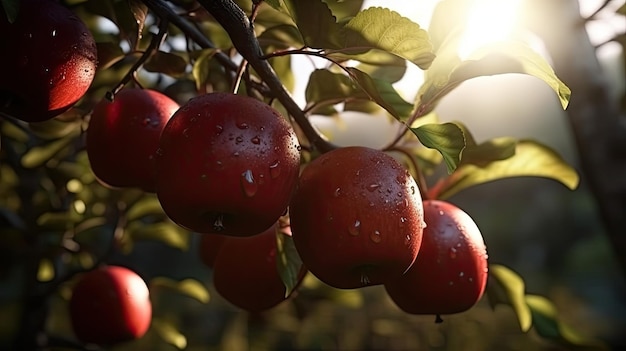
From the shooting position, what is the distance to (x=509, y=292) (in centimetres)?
91

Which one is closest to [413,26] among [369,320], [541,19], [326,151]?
[326,151]

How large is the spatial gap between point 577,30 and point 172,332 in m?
0.88

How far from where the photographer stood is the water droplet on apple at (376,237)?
55 cm

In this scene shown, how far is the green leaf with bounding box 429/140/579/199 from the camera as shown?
836 mm

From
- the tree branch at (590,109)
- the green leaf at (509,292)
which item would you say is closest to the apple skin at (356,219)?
the green leaf at (509,292)

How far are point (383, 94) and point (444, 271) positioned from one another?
18cm

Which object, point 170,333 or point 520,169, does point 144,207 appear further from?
point 520,169

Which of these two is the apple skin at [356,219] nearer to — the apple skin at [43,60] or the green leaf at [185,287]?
the apple skin at [43,60]

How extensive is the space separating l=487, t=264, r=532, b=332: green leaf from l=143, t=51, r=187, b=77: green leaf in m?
0.49

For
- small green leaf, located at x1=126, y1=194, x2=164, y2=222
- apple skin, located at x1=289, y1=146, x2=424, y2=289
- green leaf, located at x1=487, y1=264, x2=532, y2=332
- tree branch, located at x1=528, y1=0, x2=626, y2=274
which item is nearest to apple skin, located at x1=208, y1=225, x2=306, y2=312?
apple skin, located at x1=289, y1=146, x2=424, y2=289

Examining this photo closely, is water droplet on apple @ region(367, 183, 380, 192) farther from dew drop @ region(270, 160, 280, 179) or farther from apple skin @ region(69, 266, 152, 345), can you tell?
apple skin @ region(69, 266, 152, 345)

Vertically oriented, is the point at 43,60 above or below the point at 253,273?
above

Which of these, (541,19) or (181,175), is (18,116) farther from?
(541,19)

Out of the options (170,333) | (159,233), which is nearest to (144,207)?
(159,233)
